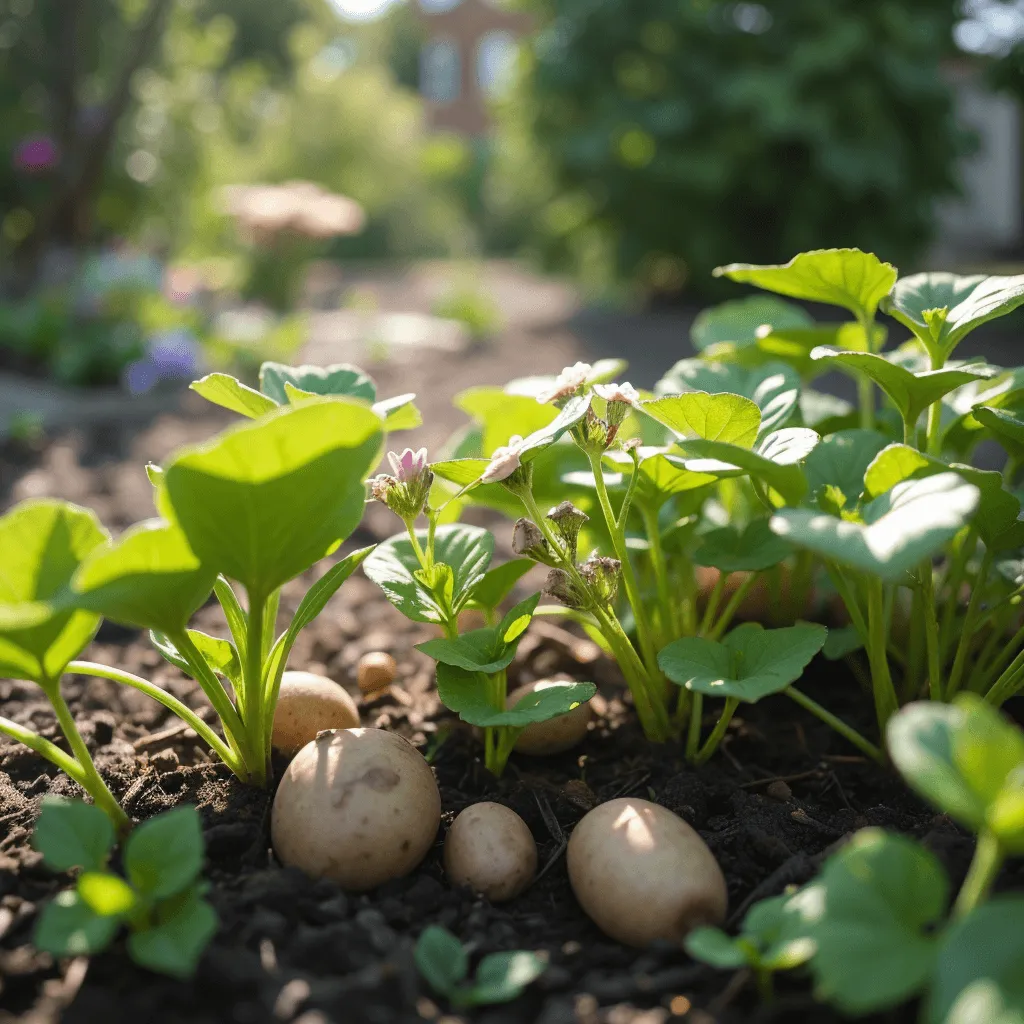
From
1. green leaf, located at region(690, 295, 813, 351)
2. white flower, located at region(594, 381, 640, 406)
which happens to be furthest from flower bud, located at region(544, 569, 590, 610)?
green leaf, located at region(690, 295, 813, 351)

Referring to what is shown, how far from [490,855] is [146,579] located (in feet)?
1.75

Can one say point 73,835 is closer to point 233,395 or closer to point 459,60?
point 233,395

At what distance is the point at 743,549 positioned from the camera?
4.67 feet

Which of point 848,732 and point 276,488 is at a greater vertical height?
point 276,488

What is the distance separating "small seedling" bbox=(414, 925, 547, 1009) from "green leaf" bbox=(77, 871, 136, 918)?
0.29m

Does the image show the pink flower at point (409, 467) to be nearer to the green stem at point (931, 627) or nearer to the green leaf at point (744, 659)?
the green leaf at point (744, 659)


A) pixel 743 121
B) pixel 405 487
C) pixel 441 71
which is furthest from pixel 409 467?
pixel 441 71

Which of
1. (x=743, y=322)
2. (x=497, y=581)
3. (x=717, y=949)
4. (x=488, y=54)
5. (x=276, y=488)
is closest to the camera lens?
(x=717, y=949)

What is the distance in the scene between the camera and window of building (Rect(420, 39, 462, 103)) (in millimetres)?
21047

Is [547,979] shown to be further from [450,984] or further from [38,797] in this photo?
[38,797]

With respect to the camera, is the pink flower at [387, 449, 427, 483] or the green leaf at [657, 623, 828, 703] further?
the pink flower at [387, 449, 427, 483]

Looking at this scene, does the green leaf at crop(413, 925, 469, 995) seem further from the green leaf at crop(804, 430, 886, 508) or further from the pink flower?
the green leaf at crop(804, 430, 886, 508)

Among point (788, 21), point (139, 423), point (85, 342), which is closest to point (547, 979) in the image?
point (139, 423)

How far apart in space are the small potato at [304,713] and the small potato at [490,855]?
0.28m
